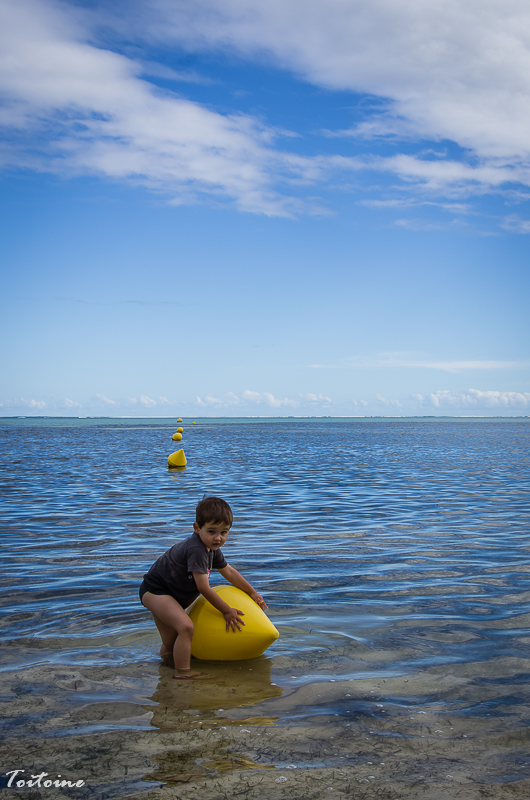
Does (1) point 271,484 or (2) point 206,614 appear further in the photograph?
(1) point 271,484

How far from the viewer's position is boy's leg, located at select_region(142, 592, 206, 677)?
5.19 meters

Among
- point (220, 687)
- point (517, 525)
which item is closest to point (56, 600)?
point (220, 687)

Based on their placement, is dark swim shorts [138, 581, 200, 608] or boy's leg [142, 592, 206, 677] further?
dark swim shorts [138, 581, 200, 608]

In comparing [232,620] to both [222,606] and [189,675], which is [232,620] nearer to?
[222,606]

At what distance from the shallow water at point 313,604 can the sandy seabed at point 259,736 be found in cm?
3

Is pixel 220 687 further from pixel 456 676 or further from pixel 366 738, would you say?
pixel 456 676

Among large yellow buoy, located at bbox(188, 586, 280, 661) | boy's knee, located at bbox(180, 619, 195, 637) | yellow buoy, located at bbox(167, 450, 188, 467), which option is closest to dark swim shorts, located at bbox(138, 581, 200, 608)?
large yellow buoy, located at bbox(188, 586, 280, 661)

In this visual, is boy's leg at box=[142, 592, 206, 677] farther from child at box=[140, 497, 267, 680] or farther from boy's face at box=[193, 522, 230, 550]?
boy's face at box=[193, 522, 230, 550]

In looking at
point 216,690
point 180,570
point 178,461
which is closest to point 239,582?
point 180,570

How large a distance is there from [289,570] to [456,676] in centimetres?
368

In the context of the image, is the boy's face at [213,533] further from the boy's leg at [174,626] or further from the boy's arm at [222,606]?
the boy's leg at [174,626]

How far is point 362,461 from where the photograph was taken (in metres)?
28.2

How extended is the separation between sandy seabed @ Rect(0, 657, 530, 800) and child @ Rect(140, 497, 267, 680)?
0.32 meters

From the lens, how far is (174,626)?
5277 millimetres
